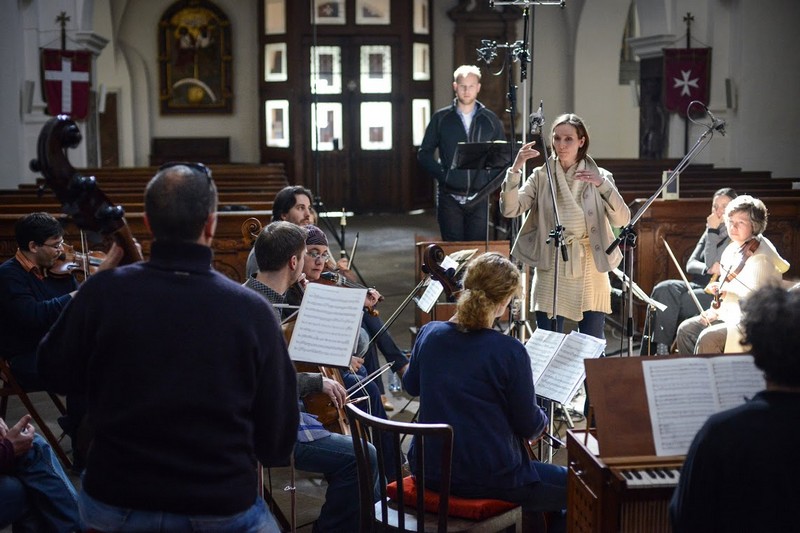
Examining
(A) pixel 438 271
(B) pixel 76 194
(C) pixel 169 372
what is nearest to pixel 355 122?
(A) pixel 438 271

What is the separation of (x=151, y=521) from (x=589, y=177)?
9.80 ft

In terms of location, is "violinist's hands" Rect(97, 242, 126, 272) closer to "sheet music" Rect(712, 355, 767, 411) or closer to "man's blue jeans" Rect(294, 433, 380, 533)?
A: "man's blue jeans" Rect(294, 433, 380, 533)

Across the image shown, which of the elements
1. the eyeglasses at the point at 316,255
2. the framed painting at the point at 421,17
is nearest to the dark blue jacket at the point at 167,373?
the eyeglasses at the point at 316,255

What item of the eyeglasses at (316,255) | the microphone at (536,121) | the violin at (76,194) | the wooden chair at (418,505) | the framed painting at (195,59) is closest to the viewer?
the violin at (76,194)

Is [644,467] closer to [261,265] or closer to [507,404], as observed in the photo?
[507,404]

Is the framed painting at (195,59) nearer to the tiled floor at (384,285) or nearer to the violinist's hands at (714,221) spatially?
the tiled floor at (384,285)

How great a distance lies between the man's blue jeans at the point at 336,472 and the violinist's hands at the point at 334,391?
0.43 feet

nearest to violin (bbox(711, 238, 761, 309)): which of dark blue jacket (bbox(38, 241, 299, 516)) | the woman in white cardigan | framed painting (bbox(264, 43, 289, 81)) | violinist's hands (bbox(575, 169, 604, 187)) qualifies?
the woman in white cardigan

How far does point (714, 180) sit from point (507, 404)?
6469mm

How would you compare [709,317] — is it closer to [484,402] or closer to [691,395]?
[484,402]

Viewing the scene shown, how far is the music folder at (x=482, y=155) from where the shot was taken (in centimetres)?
591

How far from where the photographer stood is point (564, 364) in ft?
11.5

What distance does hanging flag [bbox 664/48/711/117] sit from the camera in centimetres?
1099

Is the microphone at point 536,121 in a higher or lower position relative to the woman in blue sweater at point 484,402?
higher
